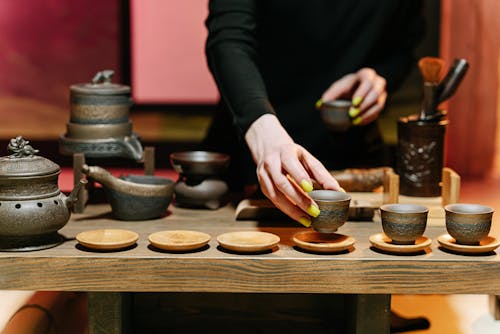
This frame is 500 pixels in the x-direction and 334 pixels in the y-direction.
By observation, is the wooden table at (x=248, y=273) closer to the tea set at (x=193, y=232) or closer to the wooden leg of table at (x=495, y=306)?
the tea set at (x=193, y=232)

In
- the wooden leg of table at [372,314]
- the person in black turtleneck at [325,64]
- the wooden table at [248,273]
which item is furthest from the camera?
the person in black turtleneck at [325,64]

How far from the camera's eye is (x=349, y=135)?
9.27 feet

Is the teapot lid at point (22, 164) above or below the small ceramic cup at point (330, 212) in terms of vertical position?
above

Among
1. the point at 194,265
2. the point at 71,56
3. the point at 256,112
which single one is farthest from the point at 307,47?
the point at 71,56

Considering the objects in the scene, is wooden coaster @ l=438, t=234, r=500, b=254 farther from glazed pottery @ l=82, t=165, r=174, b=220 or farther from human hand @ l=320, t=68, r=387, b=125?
glazed pottery @ l=82, t=165, r=174, b=220

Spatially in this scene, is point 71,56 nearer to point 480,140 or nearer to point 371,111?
point 480,140

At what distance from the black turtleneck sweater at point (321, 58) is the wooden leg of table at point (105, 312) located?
3.22ft

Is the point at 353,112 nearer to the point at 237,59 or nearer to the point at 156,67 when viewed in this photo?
the point at 237,59

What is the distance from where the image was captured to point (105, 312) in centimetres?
197

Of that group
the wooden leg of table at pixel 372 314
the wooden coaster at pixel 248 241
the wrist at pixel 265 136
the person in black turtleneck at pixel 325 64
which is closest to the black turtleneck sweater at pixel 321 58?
the person in black turtleneck at pixel 325 64

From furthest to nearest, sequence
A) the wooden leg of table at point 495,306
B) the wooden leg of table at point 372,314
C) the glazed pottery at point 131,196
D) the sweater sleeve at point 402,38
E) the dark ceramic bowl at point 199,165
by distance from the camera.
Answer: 1. the sweater sleeve at point 402,38
2. the wooden leg of table at point 495,306
3. the dark ceramic bowl at point 199,165
4. the glazed pottery at point 131,196
5. the wooden leg of table at point 372,314

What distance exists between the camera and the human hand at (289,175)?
1.92 metres

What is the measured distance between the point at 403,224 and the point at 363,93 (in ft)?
2.27

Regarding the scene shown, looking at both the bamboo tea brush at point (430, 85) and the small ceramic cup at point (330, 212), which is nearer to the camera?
the small ceramic cup at point (330, 212)
